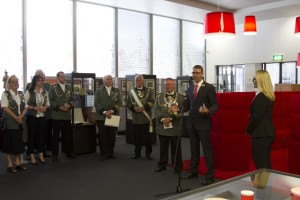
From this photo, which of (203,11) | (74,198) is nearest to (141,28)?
(203,11)

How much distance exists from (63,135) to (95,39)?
4.40m

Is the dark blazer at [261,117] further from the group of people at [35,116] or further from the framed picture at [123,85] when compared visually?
the framed picture at [123,85]

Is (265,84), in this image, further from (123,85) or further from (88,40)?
(88,40)

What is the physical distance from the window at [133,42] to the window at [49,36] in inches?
71.1

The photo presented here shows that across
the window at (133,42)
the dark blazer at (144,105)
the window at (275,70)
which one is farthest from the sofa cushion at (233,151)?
the window at (275,70)

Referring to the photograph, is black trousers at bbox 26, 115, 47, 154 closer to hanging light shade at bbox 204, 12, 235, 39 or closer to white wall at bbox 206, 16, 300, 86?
hanging light shade at bbox 204, 12, 235, 39

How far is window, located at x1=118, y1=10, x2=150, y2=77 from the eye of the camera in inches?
421

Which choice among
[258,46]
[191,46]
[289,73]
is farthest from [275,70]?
[191,46]

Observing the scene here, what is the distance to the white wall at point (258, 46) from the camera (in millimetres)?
11250

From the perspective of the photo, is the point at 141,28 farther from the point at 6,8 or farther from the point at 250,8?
the point at 6,8

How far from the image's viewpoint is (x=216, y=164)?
5.41 metres

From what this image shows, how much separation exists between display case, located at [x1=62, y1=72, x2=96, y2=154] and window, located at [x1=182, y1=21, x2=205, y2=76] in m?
6.52

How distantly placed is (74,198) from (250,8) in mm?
9068

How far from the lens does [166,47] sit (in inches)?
479
